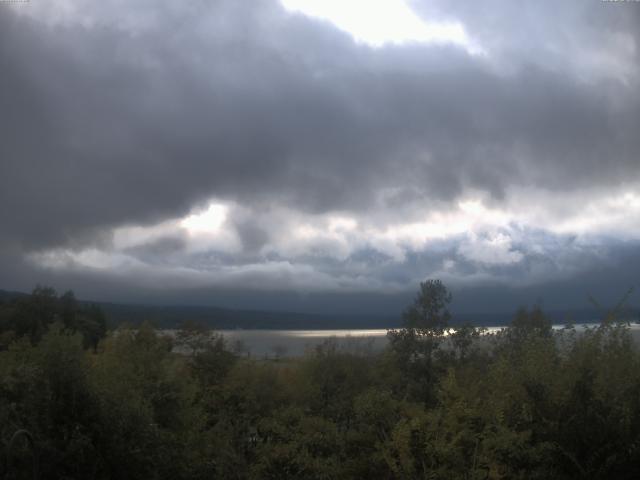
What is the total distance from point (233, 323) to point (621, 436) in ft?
465

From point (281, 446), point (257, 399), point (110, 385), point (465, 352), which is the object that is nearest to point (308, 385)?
point (257, 399)

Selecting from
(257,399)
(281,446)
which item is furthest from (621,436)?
(257,399)

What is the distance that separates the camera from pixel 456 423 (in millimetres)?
13125

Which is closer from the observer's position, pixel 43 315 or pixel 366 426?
pixel 366 426

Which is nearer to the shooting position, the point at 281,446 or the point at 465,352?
the point at 281,446

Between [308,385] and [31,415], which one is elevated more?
[31,415]

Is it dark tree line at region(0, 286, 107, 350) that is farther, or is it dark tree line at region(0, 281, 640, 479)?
dark tree line at region(0, 286, 107, 350)

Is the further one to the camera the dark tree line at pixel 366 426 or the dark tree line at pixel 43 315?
the dark tree line at pixel 43 315

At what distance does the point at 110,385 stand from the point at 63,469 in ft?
8.21

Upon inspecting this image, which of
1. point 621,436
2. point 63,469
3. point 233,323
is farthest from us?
point 233,323

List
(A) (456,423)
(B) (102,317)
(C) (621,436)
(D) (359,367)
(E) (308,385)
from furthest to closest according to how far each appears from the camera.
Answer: (B) (102,317) → (D) (359,367) → (E) (308,385) → (A) (456,423) → (C) (621,436)

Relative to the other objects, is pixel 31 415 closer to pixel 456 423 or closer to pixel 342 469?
pixel 342 469

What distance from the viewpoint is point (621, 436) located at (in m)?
12.1

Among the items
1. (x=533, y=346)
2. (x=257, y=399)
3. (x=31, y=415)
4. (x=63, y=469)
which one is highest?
(x=533, y=346)
